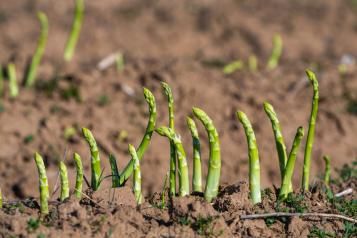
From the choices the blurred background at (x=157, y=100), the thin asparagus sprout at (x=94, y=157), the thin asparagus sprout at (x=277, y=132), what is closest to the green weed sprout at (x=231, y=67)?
the blurred background at (x=157, y=100)

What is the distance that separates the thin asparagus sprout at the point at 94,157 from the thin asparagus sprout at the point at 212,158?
1.66ft

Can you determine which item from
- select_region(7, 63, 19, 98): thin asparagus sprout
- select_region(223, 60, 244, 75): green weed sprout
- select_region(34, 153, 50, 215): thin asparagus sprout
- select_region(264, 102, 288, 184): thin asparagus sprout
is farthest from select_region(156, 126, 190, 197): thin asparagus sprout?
select_region(223, 60, 244, 75): green weed sprout

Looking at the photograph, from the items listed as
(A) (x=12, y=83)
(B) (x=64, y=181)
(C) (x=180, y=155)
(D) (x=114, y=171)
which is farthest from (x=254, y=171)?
(A) (x=12, y=83)

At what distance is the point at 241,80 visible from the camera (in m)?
6.92

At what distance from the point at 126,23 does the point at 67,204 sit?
6.31 meters

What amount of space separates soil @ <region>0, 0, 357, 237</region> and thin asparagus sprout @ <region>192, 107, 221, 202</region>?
6 cm

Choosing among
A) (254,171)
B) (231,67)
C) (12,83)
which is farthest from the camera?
(231,67)

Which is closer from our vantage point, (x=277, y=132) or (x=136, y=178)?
(x=136, y=178)

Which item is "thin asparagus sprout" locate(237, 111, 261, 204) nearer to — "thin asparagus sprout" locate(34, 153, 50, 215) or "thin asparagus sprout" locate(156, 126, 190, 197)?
"thin asparagus sprout" locate(156, 126, 190, 197)

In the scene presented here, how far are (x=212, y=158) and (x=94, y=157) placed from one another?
0.57 metres

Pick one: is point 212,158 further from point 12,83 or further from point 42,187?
point 12,83

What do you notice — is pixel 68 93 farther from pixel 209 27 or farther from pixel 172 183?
pixel 209 27

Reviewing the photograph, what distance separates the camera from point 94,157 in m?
3.77

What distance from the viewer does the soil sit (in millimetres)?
3611
